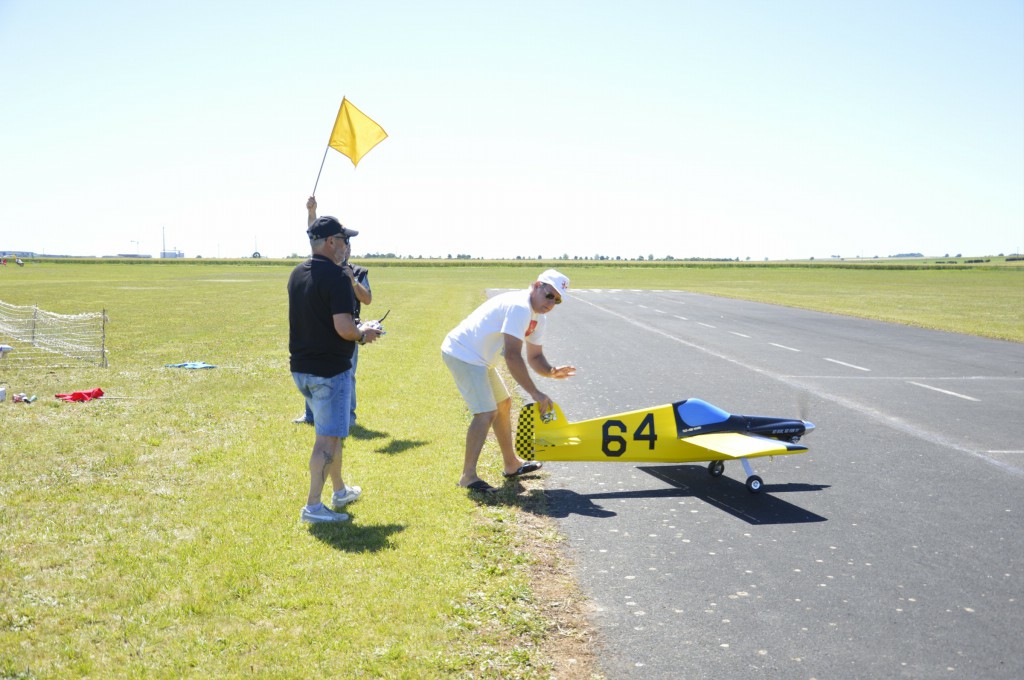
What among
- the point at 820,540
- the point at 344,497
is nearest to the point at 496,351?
the point at 344,497

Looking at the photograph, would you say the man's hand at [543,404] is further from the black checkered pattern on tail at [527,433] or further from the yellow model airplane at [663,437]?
the black checkered pattern on tail at [527,433]

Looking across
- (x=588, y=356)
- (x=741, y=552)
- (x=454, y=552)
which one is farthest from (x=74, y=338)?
(x=741, y=552)

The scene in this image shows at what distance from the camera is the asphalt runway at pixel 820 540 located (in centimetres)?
413

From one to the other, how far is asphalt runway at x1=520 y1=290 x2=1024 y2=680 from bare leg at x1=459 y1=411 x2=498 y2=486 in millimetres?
771

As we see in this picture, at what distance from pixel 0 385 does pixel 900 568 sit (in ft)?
42.4

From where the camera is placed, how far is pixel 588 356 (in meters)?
16.6

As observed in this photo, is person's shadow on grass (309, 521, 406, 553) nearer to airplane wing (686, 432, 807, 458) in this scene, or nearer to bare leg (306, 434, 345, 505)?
bare leg (306, 434, 345, 505)

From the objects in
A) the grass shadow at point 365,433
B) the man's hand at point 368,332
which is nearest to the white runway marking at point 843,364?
the grass shadow at point 365,433

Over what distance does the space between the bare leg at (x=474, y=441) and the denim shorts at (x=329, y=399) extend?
49.9 inches

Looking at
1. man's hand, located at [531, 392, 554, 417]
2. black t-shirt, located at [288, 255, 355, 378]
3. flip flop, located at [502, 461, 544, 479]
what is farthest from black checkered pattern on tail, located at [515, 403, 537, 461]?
black t-shirt, located at [288, 255, 355, 378]

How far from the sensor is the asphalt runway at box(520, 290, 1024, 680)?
13.5 ft

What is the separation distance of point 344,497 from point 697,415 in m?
3.42

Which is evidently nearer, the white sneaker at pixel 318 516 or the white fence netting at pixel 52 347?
the white sneaker at pixel 318 516

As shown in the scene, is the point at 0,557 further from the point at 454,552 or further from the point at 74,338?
the point at 74,338
